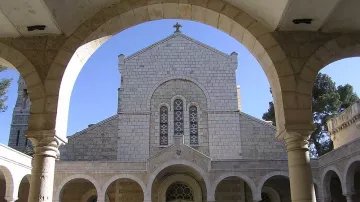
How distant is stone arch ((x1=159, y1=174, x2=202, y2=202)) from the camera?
52.2ft

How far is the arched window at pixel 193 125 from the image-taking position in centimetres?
1814

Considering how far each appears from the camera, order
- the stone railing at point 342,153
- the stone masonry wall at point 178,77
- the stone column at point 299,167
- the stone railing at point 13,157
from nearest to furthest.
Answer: the stone column at point 299,167, the stone railing at point 342,153, the stone railing at point 13,157, the stone masonry wall at point 178,77

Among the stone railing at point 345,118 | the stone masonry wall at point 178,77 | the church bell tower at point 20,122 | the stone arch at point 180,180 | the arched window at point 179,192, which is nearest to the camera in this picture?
the stone railing at point 345,118

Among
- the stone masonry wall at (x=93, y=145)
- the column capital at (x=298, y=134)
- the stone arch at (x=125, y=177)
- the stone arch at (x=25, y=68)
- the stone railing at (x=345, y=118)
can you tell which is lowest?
the column capital at (x=298, y=134)

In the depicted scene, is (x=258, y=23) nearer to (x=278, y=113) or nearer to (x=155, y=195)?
(x=278, y=113)

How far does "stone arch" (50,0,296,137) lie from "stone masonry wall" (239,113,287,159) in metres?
13.4

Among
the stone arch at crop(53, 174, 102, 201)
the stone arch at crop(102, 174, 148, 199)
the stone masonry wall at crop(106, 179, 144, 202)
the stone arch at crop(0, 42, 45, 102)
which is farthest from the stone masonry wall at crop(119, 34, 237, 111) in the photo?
the stone arch at crop(0, 42, 45, 102)

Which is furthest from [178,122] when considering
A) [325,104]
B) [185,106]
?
[325,104]

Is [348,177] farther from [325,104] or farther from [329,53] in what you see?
[325,104]

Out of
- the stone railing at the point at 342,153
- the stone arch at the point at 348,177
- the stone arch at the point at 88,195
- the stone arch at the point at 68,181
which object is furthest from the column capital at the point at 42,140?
the stone arch at the point at 88,195

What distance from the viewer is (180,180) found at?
52.7 feet

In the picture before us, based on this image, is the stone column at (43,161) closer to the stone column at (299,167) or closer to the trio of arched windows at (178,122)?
the stone column at (299,167)

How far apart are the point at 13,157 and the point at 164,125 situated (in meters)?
7.39

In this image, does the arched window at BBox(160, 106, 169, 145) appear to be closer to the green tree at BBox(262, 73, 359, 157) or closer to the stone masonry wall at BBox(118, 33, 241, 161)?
the stone masonry wall at BBox(118, 33, 241, 161)
